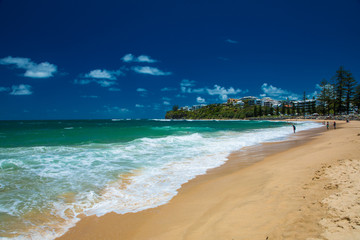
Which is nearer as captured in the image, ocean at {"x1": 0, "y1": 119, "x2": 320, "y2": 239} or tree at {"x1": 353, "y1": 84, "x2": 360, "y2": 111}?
ocean at {"x1": 0, "y1": 119, "x2": 320, "y2": 239}

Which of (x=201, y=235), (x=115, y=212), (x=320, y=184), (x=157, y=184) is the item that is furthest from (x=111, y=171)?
(x=320, y=184)

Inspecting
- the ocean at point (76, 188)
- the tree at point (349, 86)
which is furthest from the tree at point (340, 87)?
the ocean at point (76, 188)

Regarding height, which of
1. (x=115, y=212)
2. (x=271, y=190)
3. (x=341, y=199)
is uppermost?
(x=341, y=199)

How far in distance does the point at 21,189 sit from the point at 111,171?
310 cm

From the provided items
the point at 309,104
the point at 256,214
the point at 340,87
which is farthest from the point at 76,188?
the point at 309,104

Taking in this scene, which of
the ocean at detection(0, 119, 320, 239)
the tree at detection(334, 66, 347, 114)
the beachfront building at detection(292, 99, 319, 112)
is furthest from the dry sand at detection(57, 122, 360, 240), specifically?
the beachfront building at detection(292, 99, 319, 112)

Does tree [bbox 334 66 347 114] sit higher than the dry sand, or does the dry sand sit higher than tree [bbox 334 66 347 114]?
tree [bbox 334 66 347 114]

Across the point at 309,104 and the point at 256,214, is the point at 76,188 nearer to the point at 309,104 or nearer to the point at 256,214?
the point at 256,214

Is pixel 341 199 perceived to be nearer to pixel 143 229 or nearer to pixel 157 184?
pixel 143 229

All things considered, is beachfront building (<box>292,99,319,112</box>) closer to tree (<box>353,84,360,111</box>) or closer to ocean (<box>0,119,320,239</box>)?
tree (<box>353,84,360,111</box>)

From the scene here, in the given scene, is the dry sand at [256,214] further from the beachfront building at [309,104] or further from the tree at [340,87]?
the beachfront building at [309,104]

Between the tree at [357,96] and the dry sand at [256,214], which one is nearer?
the dry sand at [256,214]

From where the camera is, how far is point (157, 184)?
6.64 metres

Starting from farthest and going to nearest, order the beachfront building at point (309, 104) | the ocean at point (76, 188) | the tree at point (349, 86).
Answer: the beachfront building at point (309, 104)
the tree at point (349, 86)
the ocean at point (76, 188)
